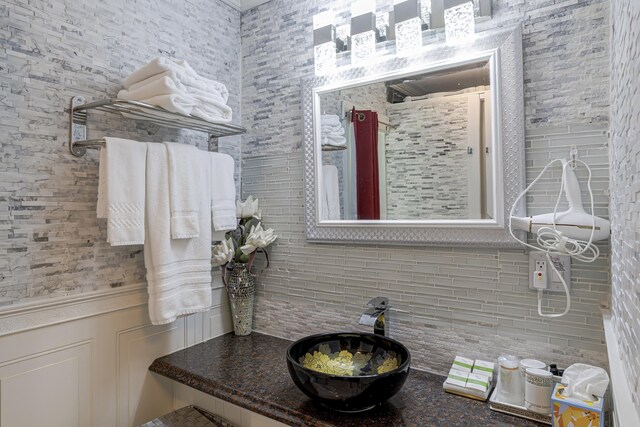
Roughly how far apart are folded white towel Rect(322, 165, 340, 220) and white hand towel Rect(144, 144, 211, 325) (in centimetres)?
51

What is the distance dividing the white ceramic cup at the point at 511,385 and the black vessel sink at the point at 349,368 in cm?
28

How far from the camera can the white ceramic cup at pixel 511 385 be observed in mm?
1121

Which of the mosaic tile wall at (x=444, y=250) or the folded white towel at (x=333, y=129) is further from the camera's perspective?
the folded white towel at (x=333, y=129)

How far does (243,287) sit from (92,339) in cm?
61

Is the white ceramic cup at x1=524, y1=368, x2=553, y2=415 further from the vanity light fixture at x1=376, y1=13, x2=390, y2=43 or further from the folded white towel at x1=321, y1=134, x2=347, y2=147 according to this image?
the vanity light fixture at x1=376, y1=13, x2=390, y2=43

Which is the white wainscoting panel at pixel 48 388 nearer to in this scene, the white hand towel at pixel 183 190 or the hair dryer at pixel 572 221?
the white hand towel at pixel 183 190

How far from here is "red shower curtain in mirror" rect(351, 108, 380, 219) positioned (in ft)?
4.92

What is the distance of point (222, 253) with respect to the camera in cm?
164

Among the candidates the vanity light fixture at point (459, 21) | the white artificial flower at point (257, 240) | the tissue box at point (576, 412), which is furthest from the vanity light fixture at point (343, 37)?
the tissue box at point (576, 412)

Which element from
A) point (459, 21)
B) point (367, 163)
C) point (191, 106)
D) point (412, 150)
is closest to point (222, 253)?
point (191, 106)

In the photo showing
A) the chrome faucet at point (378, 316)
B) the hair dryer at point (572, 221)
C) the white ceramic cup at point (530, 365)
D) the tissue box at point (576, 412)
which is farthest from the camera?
the chrome faucet at point (378, 316)

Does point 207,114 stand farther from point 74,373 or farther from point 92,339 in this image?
point 74,373

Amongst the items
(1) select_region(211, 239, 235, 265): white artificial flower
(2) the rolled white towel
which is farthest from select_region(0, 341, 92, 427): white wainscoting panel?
(2) the rolled white towel

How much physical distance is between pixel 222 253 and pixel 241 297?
242 millimetres
